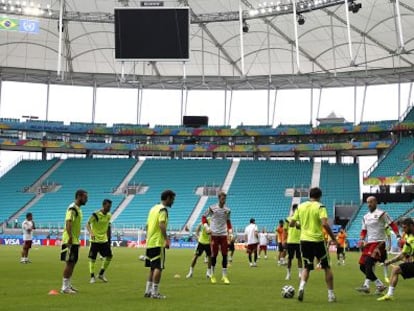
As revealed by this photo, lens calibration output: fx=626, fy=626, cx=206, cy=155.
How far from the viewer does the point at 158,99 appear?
75562 mm

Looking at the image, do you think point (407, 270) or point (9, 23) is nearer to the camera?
point (407, 270)

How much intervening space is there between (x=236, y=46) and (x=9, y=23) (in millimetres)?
24870

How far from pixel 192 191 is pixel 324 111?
720 inches

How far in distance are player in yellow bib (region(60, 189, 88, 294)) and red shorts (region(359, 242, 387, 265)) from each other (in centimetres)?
701

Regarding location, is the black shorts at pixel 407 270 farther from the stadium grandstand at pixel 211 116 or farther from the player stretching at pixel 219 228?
the stadium grandstand at pixel 211 116

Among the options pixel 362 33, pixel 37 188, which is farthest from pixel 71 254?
pixel 37 188

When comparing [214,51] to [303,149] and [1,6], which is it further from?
[1,6]

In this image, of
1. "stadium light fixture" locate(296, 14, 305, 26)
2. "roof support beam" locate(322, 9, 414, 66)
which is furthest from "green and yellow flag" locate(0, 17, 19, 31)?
"roof support beam" locate(322, 9, 414, 66)

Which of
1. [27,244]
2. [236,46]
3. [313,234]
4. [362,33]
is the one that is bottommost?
[27,244]

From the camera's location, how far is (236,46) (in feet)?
205

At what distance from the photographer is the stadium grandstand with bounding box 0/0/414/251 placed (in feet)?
188

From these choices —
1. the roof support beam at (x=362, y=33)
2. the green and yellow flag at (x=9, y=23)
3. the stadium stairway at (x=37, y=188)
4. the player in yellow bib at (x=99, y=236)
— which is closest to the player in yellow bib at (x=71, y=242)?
the player in yellow bib at (x=99, y=236)

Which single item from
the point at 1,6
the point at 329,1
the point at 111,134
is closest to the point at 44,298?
the point at 329,1

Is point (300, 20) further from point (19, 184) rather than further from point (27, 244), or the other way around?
point (19, 184)
